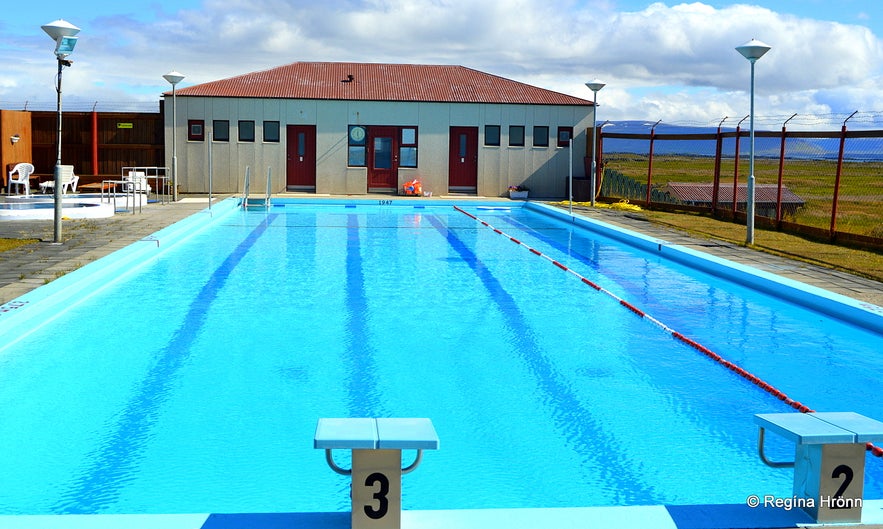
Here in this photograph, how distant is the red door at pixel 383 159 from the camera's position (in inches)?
1066

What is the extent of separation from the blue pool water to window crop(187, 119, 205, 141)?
14778mm

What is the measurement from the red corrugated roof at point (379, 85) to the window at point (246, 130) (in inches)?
32.7

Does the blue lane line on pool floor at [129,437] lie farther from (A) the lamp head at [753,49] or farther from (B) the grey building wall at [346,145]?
(B) the grey building wall at [346,145]

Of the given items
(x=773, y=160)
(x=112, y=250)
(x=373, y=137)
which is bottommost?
(x=112, y=250)

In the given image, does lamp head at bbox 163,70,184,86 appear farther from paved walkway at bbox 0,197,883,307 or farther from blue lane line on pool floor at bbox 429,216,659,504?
blue lane line on pool floor at bbox 429,216,659,504

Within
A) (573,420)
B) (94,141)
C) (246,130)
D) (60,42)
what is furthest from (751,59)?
(94,141)

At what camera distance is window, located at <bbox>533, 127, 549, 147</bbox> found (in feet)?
89.2

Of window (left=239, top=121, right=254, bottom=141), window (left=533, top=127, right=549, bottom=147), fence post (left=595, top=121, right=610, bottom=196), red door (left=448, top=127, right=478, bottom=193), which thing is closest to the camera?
fence post (left=595, top=121, right=610, bottom=196)

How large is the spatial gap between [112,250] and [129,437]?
23.4 feet

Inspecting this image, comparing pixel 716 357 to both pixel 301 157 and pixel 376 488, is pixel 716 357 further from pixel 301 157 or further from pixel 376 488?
pixel 301 157

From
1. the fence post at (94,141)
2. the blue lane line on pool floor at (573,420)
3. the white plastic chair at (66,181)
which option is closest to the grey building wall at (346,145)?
the fence post at (94,141)

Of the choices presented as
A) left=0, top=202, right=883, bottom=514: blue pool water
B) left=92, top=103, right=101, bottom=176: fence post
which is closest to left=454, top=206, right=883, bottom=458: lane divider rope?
left=0, top=202, right=883, bottom=514: blue pool water

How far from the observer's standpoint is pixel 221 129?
86.6ft

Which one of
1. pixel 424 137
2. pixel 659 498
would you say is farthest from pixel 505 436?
pixel 424 137
